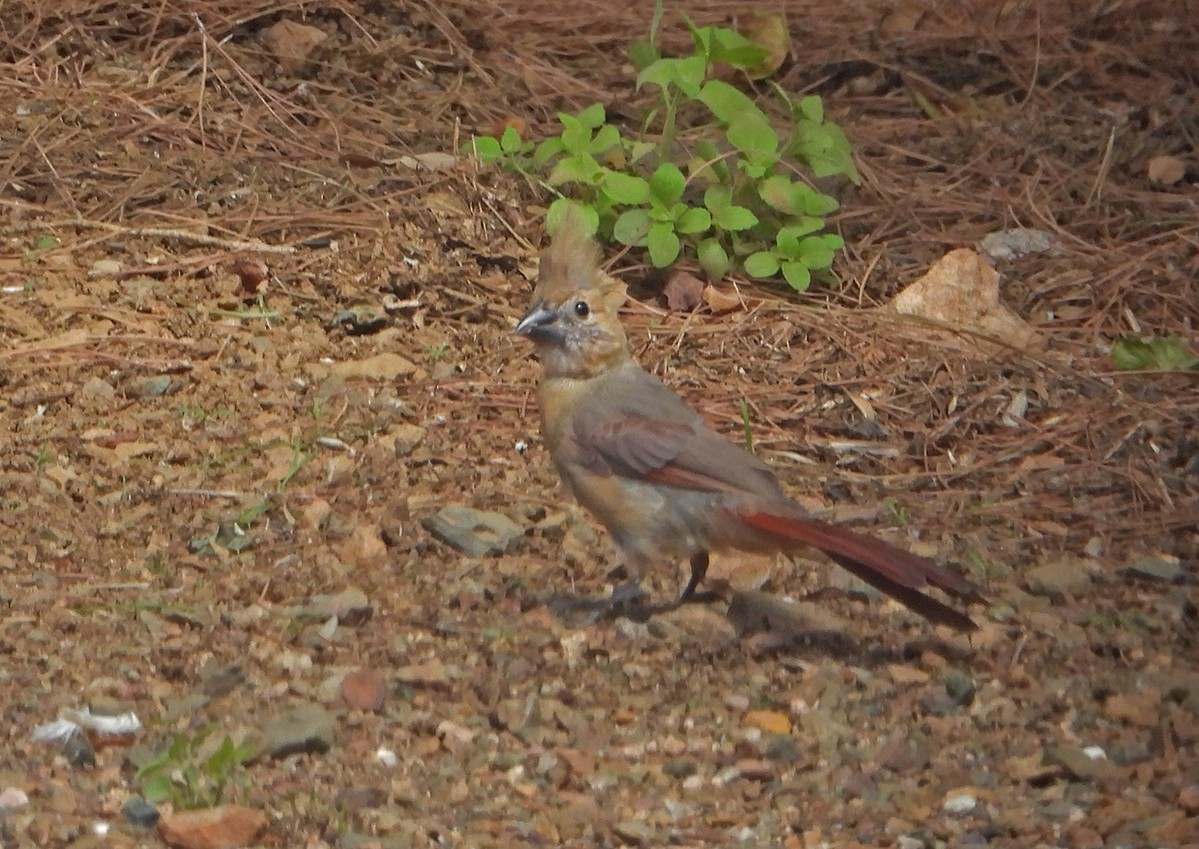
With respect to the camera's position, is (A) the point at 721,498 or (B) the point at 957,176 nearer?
(A) the point at 721,498

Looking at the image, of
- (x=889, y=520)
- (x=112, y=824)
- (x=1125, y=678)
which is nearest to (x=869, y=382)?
(x=889, y=520)

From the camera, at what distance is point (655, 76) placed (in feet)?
19.2

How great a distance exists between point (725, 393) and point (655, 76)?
117 centimetres

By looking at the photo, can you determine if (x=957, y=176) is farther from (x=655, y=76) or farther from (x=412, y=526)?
(x=412, y=526)

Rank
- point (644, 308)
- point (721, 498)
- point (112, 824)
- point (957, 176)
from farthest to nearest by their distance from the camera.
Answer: point (957, 176)
point (644, 308)
point (721, 498)
point (112, 824)

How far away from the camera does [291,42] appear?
6.79m

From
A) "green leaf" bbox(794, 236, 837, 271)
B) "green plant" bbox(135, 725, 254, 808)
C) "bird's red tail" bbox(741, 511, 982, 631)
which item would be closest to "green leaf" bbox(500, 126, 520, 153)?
"green leaf" bbox(794, 236, 837, 271)

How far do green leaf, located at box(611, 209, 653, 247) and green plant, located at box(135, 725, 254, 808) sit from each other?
2799 mm

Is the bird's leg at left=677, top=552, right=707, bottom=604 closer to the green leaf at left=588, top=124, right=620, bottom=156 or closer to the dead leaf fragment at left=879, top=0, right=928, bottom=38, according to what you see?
the green leaf at left=588, top=124, right=620, bottom=156

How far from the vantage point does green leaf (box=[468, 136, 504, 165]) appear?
6.20 m

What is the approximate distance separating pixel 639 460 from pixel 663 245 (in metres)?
1.55

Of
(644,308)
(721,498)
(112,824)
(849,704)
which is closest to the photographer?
(112,824)

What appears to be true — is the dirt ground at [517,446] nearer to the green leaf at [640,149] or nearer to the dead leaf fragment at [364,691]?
the dead leaf fragment at [364,691]

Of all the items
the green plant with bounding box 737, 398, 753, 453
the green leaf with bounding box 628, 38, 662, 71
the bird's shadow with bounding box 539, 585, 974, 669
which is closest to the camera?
the bird's shadow with bounding box 539, 585, 974, 669
